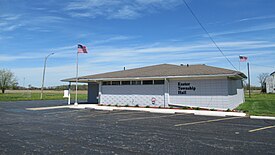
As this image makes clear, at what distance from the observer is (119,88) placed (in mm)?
24938

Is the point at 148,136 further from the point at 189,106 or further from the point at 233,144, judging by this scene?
the point at 189,106

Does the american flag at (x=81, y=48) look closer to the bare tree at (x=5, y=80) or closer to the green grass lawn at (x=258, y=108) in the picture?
the green grass lawn at (x=258, y=108)

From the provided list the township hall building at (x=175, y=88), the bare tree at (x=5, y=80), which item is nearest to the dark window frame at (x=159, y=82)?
the township hall building at (x=175, y=88)

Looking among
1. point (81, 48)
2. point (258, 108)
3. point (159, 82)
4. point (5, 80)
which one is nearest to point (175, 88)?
point (159, 82)

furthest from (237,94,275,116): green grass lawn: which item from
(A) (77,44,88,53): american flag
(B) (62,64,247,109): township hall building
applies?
(A) (77,44,88,53): american flag

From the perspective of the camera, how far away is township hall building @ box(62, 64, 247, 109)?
19359 mm

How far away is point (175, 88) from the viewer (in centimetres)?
2156

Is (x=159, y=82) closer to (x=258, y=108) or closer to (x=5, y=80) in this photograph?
(x=258, y=108)

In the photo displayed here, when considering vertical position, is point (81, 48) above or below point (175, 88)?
above

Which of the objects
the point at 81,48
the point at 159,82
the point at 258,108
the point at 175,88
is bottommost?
the point at 258,108

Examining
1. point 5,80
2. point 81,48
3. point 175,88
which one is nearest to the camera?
point 175,88

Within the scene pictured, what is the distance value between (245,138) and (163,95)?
13759 millimetres

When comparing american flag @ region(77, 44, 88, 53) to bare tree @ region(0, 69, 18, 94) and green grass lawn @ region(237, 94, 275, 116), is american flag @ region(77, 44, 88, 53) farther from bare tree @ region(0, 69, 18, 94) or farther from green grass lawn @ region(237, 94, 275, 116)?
bare tree @ region(0, 69, 18, 94)

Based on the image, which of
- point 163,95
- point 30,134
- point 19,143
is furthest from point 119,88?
point 19,143
